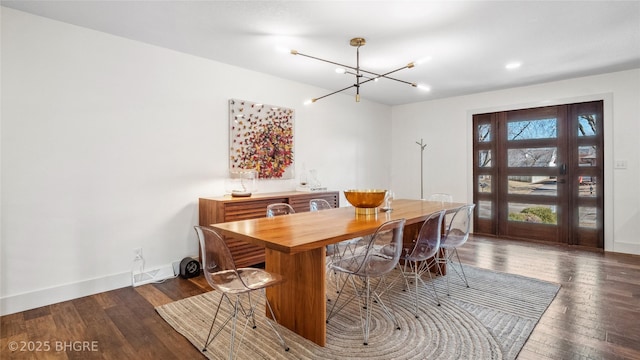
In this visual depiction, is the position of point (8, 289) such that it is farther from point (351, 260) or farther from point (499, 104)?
point (499, 104)

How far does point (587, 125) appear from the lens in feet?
15.3

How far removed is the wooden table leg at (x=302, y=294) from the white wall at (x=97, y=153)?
173 centimetres

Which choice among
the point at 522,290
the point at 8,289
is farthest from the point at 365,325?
the point at 8,289

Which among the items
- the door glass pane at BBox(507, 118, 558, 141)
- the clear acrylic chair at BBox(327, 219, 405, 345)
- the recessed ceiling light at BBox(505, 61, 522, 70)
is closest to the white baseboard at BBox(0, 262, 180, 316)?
the clear acrylic chair at BBox(327, 219, 405, 345)

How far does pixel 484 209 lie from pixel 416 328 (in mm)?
4051

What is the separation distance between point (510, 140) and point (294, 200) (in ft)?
12.8

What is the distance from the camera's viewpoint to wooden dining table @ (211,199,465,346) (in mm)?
1916

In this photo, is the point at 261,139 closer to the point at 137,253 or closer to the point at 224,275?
the point at 137,253

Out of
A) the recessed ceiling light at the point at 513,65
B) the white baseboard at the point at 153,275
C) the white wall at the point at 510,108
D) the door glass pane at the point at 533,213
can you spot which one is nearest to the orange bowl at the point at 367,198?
the white baseboard at the point at 153,275

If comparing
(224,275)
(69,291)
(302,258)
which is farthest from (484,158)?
(69,291)

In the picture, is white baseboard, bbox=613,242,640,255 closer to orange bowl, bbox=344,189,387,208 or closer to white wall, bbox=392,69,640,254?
white wall, bbox=392,69,640,254

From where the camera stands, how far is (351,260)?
95.8 inches

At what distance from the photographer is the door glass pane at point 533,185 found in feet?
16.4

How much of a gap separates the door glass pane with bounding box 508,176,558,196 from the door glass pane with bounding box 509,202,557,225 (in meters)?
0.22
